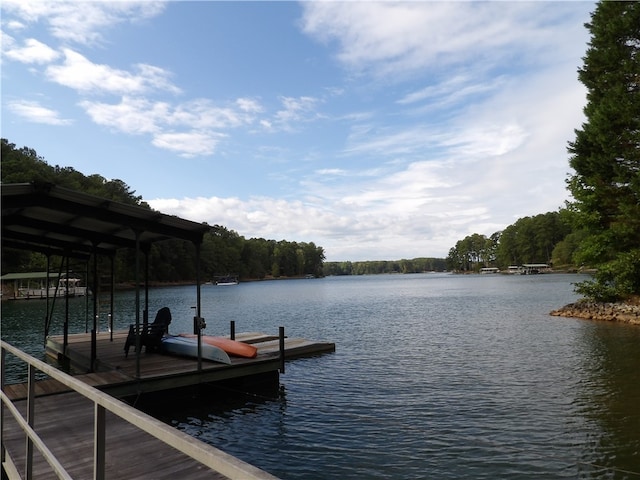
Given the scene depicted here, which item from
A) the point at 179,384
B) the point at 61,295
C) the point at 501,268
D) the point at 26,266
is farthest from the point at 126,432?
the point at 501,268

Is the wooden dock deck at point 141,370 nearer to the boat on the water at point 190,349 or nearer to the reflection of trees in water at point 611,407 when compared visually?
the boat on the water at point 190,349

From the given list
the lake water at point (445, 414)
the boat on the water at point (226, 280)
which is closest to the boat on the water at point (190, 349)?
the lake water at point (445, 414)

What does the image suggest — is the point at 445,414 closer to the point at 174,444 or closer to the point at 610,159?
the point at 174,444

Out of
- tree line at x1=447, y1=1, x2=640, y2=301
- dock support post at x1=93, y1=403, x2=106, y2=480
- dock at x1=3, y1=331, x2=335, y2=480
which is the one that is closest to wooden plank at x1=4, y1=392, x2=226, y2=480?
dock at x1=3, y1=331, x2=335, y2=480

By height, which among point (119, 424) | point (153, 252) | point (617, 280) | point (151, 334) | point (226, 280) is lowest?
point (226, 280)

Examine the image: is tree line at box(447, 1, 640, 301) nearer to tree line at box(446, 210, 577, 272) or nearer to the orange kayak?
the orange kayak

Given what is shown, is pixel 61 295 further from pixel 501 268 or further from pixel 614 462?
pixel 501 268

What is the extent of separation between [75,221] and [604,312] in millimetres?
31991

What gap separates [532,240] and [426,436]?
15689 cm

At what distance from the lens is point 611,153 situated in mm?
29156

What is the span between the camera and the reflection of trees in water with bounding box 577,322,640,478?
870 cm

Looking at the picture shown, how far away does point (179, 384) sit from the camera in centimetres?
1155

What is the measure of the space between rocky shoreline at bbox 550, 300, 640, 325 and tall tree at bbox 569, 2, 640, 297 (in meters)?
1.06

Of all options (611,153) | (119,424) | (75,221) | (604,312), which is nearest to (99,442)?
(119,424)
